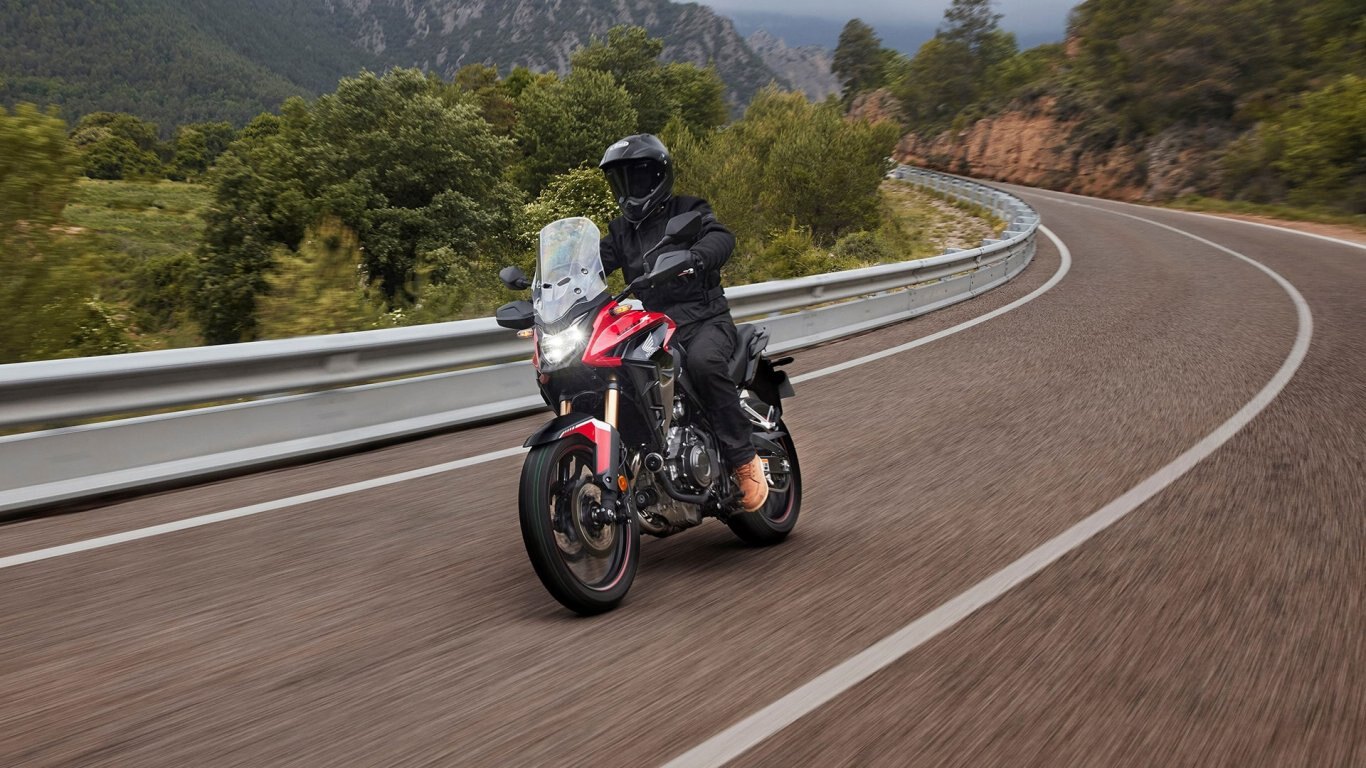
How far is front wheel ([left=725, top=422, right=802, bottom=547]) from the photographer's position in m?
5.08

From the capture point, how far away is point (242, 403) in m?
6.48

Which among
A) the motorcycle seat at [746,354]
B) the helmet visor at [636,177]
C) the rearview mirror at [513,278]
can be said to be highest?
the helmet visor at [636,177]

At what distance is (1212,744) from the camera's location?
3.16 metres

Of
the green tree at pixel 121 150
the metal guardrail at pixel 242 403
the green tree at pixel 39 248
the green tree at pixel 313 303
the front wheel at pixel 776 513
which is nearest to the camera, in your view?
the front wheel at pixel 776 513

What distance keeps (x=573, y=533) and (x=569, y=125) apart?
7302 centimetres

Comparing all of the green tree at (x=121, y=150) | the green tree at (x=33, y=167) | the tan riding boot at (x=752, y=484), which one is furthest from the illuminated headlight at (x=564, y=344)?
the green tree at (x=121, y=150)

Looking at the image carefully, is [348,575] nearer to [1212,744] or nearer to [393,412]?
[393,412]

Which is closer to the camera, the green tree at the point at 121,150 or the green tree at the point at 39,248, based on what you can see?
the green tree at the point at 39,248

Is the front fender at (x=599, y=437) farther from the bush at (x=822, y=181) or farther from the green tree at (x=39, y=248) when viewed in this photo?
the bush at (x=822, y=181)

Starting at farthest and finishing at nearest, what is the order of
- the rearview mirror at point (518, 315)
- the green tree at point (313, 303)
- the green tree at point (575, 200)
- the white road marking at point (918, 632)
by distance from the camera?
the green tree at point (575, 200) < the green tree at point (313, 303) < the rearview mirror at point (518, 315) < the white road marking at point (918, 632)

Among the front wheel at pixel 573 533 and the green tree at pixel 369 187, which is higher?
the front wheel at pixel 573 533

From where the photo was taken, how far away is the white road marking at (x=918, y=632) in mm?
3156

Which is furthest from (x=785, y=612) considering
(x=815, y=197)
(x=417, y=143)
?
(x=417, y=143)

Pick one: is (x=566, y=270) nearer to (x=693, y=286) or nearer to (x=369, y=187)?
(x=693, y=286)
